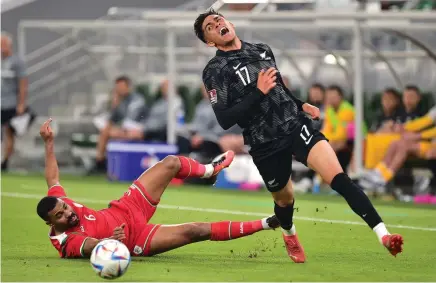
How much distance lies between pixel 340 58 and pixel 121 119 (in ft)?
13.5

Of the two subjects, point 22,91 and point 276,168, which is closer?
point 276,168

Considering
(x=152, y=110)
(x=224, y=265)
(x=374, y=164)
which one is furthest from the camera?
(x=152, y=110)

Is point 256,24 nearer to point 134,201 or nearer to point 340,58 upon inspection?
point 340,58

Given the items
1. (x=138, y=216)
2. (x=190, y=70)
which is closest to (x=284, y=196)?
(x=138, y=216)

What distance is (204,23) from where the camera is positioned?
419 inches

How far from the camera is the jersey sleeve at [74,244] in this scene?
10250 millimetres

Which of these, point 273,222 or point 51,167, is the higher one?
point 51,167

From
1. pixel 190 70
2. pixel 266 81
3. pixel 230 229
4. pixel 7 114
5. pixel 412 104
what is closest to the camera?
pixel 266 81

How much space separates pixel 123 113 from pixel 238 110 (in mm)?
12167

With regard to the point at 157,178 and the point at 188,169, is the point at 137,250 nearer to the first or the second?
the point at 157,178

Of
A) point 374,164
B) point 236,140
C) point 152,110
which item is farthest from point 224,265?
point 152,110

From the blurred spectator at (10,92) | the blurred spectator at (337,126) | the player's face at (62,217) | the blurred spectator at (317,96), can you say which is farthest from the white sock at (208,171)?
the blurred spectator at (10,92)

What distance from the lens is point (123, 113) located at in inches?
872

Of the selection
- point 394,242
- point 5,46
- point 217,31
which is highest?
point 217,31
